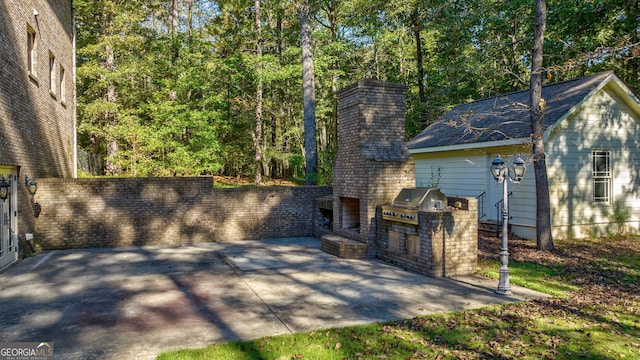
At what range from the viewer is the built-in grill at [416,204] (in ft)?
27.2

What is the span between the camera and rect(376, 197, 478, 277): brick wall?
7860mm

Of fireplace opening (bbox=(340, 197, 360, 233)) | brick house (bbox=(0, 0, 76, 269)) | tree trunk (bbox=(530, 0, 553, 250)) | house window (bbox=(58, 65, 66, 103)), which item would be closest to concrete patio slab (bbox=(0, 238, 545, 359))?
brick house (bbox=(0, 0, 76, 269))

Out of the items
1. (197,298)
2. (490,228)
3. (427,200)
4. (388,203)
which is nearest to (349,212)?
(388,203)

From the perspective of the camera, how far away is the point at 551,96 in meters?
13.1

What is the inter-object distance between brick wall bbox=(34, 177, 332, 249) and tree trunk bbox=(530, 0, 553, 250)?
659cm

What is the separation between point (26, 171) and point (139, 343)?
794 cm

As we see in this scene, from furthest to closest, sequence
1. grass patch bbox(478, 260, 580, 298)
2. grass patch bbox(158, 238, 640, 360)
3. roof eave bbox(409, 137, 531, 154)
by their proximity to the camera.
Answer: roof eave bbox(409, 137, 531, 154) → grass patch bbox(478, 260, 580, 298) → grass patch bbox(158, 238, 640, 360)

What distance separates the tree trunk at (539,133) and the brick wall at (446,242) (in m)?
2.99

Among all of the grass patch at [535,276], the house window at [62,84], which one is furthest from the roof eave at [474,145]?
the house window at [62,84]

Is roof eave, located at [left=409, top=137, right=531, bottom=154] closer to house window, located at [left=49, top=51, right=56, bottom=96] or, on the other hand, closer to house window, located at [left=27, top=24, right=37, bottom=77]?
house window, located at [left=27, top=24, right=37, bottom=77]

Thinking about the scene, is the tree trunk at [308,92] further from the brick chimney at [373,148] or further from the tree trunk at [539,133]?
the tree trunk at [539,133]

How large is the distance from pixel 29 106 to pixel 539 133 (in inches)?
523

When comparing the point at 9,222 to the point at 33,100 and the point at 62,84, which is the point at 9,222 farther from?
the point at 62,84

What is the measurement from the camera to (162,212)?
40.1ft
